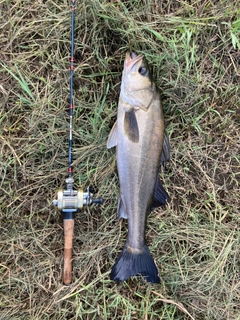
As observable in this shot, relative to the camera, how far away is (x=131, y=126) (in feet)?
6.55

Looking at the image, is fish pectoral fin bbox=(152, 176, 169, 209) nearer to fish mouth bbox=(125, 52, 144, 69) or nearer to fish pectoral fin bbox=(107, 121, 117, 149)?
fish pectoral fin bbox=(107, 121, 117, 149)

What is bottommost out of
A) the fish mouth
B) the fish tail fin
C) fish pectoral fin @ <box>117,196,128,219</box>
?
the fish tail fin

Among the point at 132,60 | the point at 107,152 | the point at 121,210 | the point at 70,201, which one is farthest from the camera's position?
the point at 107,152

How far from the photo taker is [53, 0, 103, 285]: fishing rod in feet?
6.84

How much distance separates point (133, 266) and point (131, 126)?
980 millimetres

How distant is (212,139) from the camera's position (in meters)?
2.41

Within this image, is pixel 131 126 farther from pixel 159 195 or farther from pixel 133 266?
pixel 133 266

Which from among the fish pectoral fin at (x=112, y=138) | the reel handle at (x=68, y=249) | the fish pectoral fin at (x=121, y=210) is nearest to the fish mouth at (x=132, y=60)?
the fish pectoral fin at (x=112, y=138)

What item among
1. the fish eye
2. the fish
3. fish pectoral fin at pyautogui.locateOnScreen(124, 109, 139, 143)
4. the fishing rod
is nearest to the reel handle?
the fishing rod

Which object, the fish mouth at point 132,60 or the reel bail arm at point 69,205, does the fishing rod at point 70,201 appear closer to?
the reel bail arm at point 69,205

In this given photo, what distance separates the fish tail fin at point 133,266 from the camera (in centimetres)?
216

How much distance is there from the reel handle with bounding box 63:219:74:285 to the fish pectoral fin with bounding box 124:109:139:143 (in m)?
0.74

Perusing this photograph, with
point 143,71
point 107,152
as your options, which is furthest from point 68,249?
point 143,71

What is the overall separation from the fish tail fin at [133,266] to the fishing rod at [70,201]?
34 cm
